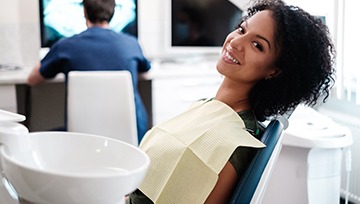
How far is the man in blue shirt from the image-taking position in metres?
2.27

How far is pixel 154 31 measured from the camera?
3.25 metres

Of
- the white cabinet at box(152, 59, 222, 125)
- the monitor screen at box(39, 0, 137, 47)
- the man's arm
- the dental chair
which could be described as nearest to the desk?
the white cabinet at box(152, 59, 222, 125)

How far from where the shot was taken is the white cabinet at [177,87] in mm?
2730

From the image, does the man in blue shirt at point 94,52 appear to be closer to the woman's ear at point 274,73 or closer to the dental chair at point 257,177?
the woman's ear at point 274,73

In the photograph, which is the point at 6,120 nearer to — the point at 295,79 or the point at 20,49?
the point at 295,79

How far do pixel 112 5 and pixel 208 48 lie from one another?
1033 millimetres

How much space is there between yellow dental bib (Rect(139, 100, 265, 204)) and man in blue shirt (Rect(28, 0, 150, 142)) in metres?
1.17

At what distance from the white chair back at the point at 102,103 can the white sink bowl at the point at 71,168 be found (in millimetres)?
1437

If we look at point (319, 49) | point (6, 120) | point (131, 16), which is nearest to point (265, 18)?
point (319, 49)

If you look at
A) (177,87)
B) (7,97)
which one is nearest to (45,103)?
(7,97)

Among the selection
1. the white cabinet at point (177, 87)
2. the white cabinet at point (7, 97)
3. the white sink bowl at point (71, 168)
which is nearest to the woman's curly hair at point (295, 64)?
the white sink bowl at point (71, 168)

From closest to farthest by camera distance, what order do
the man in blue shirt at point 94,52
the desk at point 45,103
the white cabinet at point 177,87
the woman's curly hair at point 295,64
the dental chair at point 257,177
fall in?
the dental chair at point 257,177 → the woman's curly hair at point 295,64 → the man in blue shirt at point 94,52 → the white cabinet at point 177,87 → the desk at point 45,103

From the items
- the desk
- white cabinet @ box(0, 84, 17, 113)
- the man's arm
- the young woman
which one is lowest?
the desk

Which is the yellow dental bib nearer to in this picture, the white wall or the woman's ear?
the woman's ear
